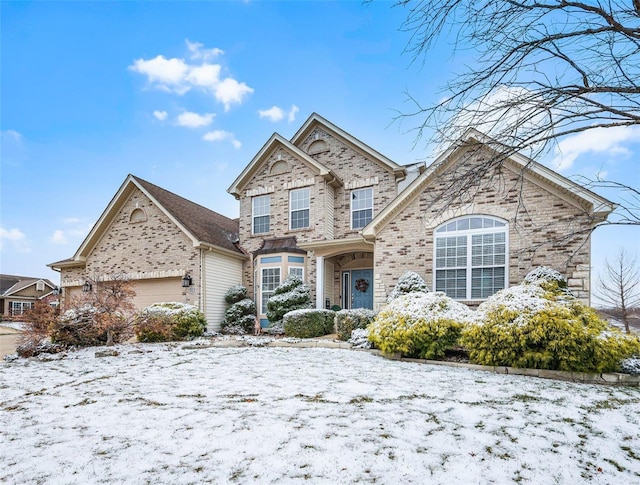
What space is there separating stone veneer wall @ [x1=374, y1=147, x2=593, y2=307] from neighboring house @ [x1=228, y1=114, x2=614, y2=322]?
1.1 inches

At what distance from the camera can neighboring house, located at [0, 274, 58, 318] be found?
32.8 metres

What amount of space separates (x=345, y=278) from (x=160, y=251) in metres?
7.98

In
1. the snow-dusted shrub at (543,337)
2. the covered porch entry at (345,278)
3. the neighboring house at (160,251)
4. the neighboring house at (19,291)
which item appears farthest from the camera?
the neighboring house at (19,291)

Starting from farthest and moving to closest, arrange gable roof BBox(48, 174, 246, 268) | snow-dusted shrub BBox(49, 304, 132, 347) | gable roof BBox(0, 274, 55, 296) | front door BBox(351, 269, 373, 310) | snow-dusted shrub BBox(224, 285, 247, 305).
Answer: gable roof BBox(0, 274, 55, 296), snow-dusted shrub BBox(224, 285, 247, 305), gable roof BBox(48, 174, 246, 268), front door BBox(351, 269, 373, 310), snow-dusted shrub BBox(49, 304, 132, 347)

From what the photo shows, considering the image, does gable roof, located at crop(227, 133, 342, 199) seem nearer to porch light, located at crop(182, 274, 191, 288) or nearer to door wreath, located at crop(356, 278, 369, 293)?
door wreath, located at crop(356, 278, 369, 293)

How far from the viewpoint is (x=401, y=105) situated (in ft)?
11.6

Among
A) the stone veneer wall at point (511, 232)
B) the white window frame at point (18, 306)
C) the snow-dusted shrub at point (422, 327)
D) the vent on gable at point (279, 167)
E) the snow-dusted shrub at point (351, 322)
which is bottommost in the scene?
the white window frame at point (18, 306)

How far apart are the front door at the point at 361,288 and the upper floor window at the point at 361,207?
6.42ft

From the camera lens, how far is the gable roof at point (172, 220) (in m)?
14.7

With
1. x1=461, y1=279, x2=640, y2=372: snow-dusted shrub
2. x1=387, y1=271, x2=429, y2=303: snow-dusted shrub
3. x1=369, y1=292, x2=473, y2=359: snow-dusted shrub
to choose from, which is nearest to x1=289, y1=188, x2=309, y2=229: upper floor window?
x1=387, y1=271, x2=429, y2=303: snow-dusted shrub

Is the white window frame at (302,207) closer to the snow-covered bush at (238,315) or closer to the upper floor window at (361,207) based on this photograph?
the upper floor window at (361,207)

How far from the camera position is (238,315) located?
14359mm

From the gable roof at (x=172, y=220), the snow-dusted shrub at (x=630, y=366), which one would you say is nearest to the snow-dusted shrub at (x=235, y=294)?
the gable roof at (x=172, y=220)

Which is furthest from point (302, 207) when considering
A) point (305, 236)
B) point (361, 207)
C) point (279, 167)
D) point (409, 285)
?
point (409, 285)
